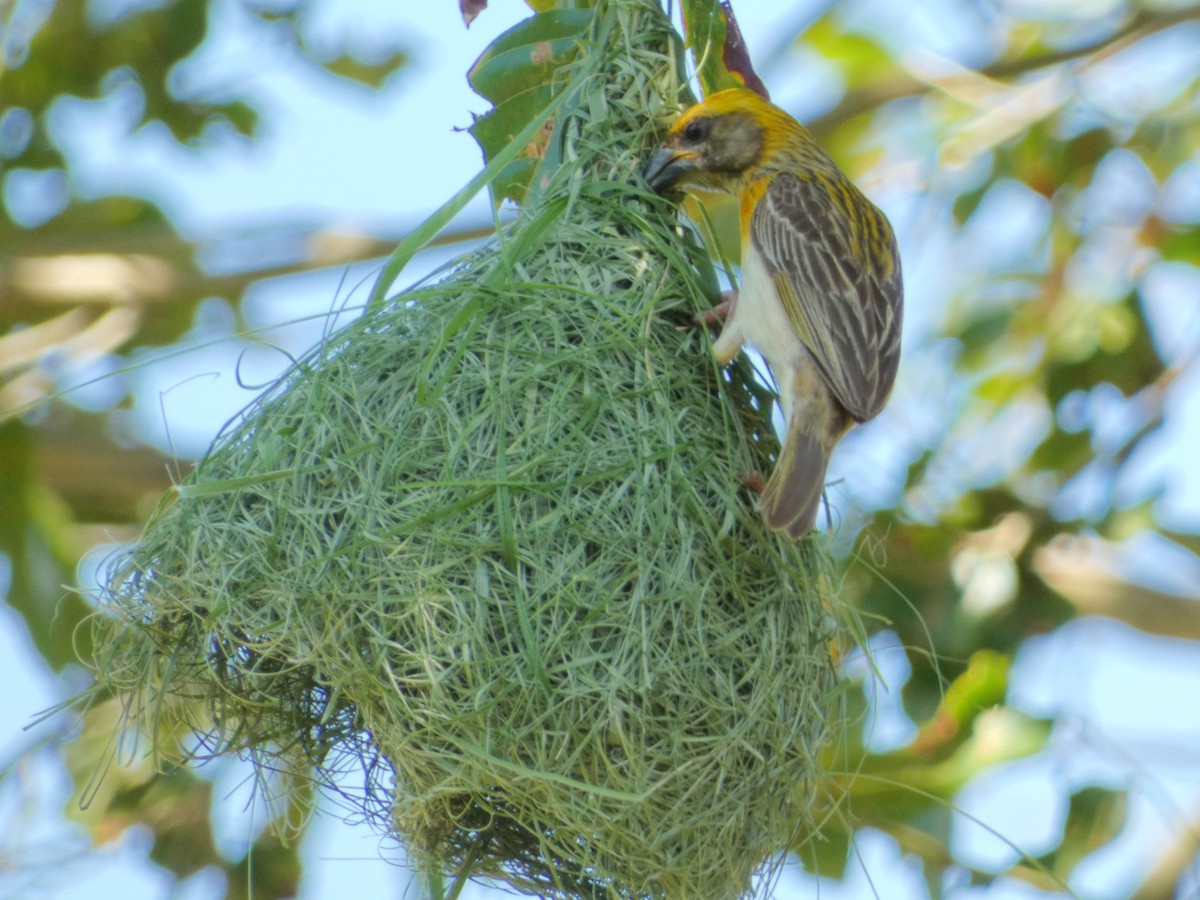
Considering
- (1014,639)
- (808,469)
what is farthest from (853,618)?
(1014,639)

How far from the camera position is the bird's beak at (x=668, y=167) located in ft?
8.52

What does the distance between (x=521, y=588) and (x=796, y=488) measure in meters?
0.45

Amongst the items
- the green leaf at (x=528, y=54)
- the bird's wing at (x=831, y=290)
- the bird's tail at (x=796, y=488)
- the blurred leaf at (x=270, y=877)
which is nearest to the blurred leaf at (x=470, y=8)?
the green leaf at (x=528, y=54)

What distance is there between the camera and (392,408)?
2264 mm

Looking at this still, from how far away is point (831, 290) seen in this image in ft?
8.75

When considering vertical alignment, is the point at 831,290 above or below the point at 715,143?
below

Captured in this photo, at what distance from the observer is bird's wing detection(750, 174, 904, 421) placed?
256 cm

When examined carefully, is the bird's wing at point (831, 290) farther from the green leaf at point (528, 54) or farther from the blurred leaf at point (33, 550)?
the blurred leaf at point (33, 550)

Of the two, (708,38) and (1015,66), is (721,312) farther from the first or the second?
(1015,66)

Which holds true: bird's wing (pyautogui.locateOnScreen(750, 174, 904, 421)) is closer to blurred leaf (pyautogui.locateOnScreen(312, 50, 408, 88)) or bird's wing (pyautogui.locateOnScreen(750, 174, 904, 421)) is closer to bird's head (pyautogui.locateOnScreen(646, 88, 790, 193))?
bird's head (pyautogui.locateOnScreen(646, 88, 790, 193))

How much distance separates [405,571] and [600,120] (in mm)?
946

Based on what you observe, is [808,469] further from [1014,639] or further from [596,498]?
[1014,639]

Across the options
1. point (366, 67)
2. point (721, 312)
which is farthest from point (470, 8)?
point (366, 67)

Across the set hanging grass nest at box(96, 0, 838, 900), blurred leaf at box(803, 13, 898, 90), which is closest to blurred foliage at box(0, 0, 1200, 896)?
blurred leaf at box(803, 13, 898, 90)
